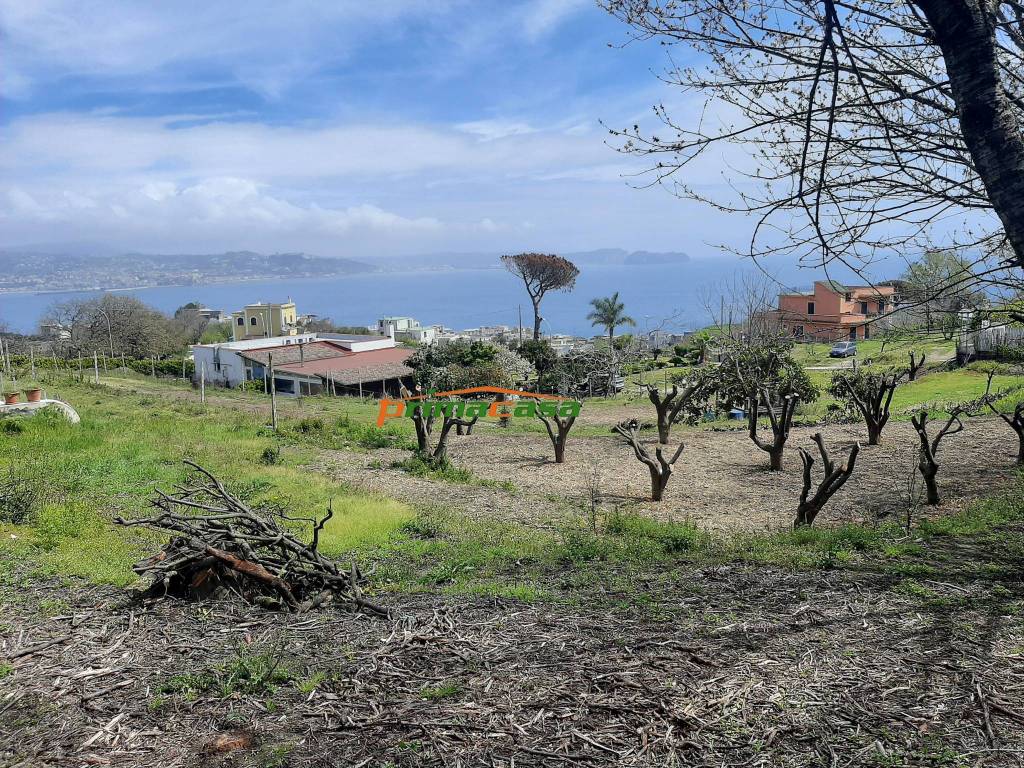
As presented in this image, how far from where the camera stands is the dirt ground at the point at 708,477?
30.8 ft

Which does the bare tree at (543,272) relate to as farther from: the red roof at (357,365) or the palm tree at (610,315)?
the red roof at (357,365)

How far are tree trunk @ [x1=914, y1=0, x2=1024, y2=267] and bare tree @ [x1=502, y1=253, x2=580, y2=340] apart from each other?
166 feet

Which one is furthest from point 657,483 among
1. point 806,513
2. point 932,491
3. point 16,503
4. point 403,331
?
point 403,331

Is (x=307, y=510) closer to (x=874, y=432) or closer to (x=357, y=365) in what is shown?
(x=874, y=432)

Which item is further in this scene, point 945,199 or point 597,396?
point 597,396

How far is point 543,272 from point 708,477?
144ft

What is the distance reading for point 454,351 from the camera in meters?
29.1

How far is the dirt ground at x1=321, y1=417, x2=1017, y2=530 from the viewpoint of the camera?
30.8 ft

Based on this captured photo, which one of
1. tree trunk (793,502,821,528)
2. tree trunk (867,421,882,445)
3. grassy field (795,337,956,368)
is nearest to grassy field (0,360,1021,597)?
tree trunk (793,502,821,528)

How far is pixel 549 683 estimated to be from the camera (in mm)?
3197

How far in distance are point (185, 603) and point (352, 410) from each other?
68.6ft

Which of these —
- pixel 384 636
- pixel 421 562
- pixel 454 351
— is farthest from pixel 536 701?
pixel 454 351

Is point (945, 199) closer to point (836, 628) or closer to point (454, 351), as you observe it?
point (836, 628)

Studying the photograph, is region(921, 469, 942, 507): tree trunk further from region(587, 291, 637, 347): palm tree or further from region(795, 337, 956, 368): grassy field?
region(587, 291, 637, 347): palm tree
